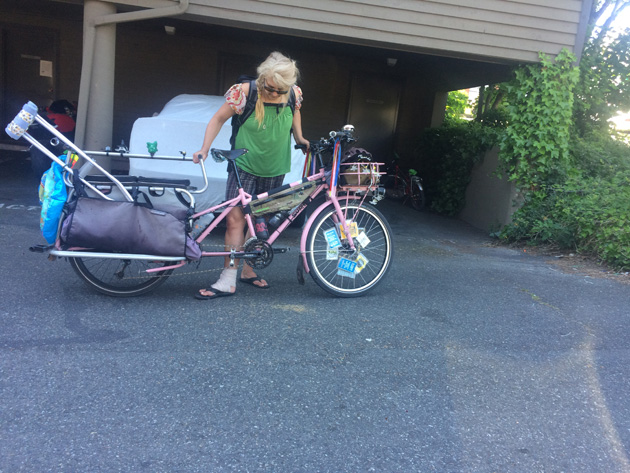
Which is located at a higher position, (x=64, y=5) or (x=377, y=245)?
(x=64, y=5)

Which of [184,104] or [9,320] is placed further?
[184,104]

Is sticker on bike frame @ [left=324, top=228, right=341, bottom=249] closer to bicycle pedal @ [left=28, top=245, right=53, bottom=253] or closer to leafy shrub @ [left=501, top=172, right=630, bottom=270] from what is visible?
bicycle pedal @ [left=28, top=245, right=53, bottom=253]

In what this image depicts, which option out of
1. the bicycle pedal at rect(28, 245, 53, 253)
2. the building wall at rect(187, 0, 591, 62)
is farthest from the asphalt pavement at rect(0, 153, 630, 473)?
the building wall at rect(187, 0, 591, 62)

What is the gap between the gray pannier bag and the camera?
338 centimetres

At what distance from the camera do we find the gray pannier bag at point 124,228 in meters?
3.38

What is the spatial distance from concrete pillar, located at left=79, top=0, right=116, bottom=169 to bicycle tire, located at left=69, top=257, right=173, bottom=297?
2991 mm

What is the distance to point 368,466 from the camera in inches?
85.7

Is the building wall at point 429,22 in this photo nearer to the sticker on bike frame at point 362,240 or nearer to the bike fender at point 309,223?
the bike fender at point 309,223

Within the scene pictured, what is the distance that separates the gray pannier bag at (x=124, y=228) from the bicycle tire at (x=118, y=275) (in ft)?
0.64

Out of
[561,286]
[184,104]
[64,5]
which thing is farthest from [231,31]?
[561,286]

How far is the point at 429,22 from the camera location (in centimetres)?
657

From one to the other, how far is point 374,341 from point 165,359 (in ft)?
4.23

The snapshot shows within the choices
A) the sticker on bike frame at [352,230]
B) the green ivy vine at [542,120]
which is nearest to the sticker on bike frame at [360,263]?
the sticker on bike frame at [352,230]

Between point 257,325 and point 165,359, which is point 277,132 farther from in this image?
point 165,359
